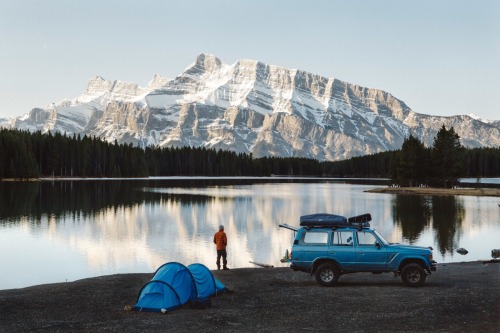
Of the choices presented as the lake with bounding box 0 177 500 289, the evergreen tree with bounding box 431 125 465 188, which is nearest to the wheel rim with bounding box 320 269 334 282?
the lake with bounding box 0 177 500 289

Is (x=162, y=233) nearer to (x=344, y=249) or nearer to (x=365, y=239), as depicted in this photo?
(x=344, y=249)

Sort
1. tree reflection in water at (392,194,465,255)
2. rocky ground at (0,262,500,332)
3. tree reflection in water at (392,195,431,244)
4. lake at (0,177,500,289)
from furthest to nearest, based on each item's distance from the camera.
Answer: tree reflection in water at (392,195,431,244), tree reflection in water at (392,194,465,255), lake at (0,177,500,289), rocky ground at (0,262,500,332)

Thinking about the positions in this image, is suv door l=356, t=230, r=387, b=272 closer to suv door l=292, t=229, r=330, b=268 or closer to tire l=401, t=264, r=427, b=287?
tire l=401, t=264, r=427, b=287

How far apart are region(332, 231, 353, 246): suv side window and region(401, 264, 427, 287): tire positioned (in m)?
2.96

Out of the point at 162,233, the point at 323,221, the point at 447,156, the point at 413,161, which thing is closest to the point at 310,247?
the point at 323,221

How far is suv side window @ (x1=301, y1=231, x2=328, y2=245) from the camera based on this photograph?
26.2 metres

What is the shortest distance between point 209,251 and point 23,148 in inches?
5752

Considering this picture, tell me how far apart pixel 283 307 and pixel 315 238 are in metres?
4.96

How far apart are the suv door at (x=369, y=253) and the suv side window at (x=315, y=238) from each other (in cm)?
159

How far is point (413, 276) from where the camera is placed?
26.2m

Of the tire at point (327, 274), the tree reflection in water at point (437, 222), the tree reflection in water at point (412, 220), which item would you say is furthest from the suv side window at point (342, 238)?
the tree reflection in water at point (412, 220)

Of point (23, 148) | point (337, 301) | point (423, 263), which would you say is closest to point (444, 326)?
point (337, 301)

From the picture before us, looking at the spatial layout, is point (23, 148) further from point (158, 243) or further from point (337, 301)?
point (337, 301)

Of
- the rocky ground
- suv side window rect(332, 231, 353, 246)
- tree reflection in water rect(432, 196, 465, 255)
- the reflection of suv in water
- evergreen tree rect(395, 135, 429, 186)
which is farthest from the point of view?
evergreen tree rect(395, 135, 429, 186)
